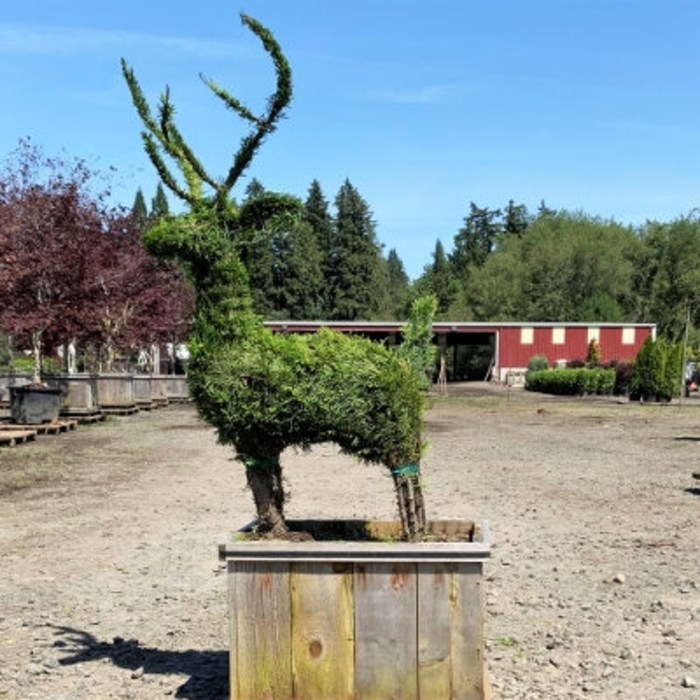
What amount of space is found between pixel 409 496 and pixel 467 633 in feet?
2.03

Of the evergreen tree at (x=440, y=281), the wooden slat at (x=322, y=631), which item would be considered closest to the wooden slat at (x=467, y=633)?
the wooden slat at (x=322, y=631)

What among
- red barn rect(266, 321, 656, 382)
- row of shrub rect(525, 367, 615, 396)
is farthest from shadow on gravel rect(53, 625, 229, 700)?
red barn rect(266, 321, 656, 382)

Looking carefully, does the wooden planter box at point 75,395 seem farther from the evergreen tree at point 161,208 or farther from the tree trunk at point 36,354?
the evergreen tree at point 161,208

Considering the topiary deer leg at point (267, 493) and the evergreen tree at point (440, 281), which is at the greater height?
the evergreen tree at point (440, 281)

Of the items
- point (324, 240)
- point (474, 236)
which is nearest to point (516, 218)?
point (474, 236)

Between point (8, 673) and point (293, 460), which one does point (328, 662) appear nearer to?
point (8, 673)

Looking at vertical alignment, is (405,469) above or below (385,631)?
above

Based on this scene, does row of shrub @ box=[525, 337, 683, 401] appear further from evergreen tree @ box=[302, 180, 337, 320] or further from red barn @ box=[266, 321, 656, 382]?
evergreen tree @ box=[302, 180, 337, 320]

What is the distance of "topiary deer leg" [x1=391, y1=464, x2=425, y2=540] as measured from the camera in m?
3.77

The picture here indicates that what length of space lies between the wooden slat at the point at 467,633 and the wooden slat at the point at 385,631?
0.53ft

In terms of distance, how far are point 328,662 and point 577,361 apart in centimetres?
4472

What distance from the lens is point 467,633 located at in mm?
3447

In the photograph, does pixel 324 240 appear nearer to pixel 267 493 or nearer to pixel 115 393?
pixel 115 393

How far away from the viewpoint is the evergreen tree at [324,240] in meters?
75.6
